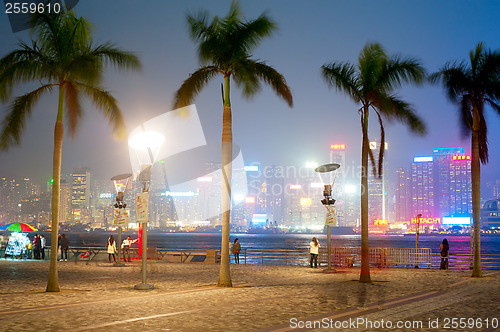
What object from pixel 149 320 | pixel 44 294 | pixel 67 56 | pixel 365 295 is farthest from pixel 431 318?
pixel 67 56

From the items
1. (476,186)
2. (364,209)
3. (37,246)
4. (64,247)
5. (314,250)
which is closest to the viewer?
(364,209)

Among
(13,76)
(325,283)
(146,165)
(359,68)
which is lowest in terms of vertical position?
(325,283)

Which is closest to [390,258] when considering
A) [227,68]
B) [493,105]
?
[493,105]

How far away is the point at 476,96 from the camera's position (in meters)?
24.9

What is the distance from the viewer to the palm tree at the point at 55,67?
17641 millimetres

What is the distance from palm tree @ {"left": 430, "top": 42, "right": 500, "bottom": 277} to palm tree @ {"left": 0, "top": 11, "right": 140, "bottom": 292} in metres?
14.6

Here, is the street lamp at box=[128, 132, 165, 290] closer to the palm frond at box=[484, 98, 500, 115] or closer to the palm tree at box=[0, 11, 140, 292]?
the palm tree at box=[0, 11, 140, 292]

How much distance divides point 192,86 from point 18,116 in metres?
6.16

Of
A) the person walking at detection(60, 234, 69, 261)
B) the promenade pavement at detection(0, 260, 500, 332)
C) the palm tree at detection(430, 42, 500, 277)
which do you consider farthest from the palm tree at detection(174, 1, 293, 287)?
the person walking at detection(60, 234, 69, 261)

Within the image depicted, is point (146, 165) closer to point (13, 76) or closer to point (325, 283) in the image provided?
point (13, 76)

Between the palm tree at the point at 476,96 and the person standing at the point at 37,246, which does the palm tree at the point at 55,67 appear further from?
the person standing at the point at 37,246

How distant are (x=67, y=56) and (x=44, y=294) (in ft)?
25.1

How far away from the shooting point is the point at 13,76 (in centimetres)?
1767

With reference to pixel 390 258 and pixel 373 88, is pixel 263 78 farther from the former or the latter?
pixel 390 258
